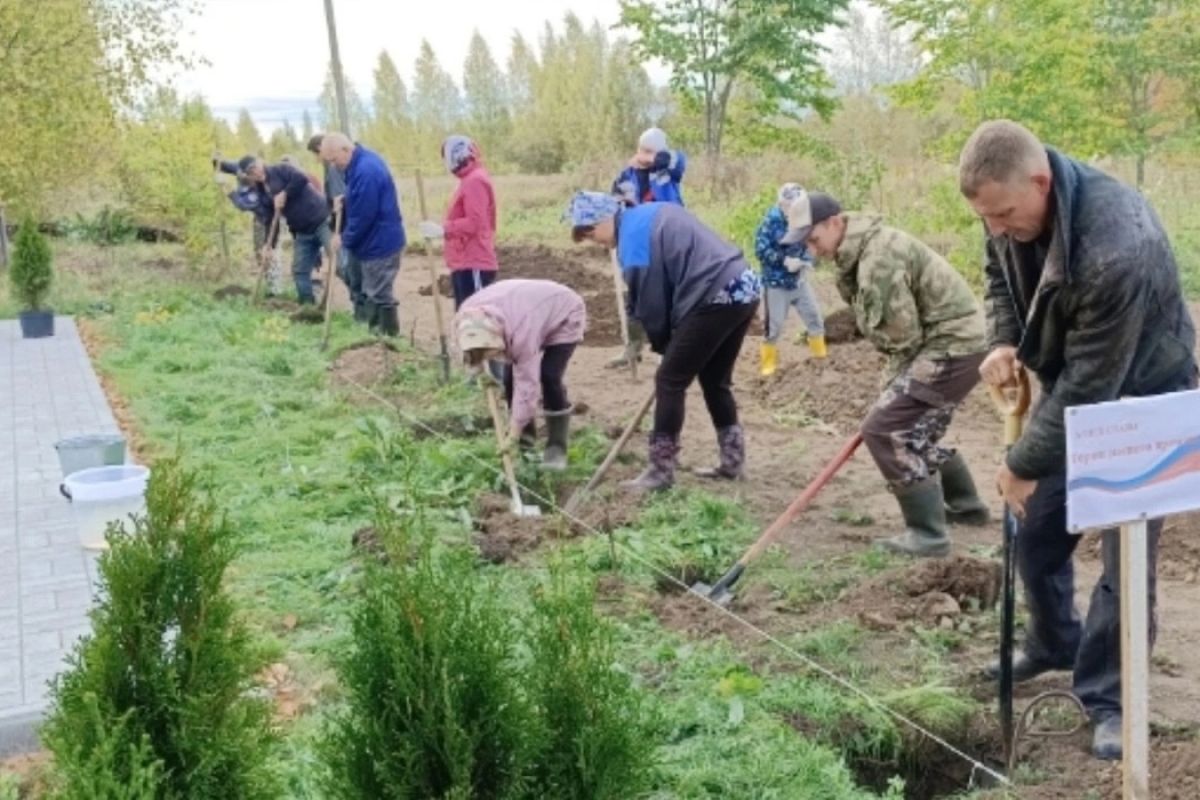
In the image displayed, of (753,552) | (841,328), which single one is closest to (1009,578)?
(753,552)

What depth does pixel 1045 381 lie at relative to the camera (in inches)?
150

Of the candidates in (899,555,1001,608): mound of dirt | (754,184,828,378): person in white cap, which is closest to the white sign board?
(899,555,1001,608): mound of dirt

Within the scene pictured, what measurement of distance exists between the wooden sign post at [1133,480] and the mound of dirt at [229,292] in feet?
44.6

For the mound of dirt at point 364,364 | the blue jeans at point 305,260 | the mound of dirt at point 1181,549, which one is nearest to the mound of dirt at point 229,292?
the blue jeans at point 305,260

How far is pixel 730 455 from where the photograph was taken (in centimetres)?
711

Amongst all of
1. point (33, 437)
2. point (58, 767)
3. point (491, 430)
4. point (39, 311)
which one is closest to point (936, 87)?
point (491, 430)

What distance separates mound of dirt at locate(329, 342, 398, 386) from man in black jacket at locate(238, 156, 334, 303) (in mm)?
3208

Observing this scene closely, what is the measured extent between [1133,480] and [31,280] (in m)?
13.0

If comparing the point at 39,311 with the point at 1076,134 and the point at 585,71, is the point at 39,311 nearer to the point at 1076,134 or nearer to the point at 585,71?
the point at 1076,134

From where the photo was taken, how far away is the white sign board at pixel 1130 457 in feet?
9.14

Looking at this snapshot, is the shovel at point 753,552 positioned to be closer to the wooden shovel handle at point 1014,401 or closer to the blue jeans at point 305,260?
the wooden shovel handle at point 1014,401

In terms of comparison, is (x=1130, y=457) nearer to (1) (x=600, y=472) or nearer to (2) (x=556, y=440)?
(1) (x=600, y=472)

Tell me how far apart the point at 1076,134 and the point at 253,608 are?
328 inches

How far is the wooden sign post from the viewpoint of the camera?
2.79 meters
